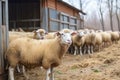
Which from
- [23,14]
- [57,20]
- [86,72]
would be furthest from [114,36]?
[86,72]

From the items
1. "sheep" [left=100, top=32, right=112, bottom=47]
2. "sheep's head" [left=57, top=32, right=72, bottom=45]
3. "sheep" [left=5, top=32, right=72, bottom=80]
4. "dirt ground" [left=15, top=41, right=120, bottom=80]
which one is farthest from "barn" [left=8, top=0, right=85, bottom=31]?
"sheep's head" [left=57, top=32, right=72, bottom=45]

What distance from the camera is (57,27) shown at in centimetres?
2109

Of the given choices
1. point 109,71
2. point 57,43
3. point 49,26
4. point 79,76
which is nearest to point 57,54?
point 57,43

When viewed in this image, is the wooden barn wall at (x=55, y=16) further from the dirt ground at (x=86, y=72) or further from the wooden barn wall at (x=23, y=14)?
the dirt ground at (x=86, y=72)

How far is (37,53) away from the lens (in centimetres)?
880

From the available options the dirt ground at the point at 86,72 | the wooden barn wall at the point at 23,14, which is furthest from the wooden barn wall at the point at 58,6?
the dirt ground at the point at 86,72

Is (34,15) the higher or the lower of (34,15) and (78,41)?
the higher

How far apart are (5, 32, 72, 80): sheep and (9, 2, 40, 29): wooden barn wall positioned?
34.8ft

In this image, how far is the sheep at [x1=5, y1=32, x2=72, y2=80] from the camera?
8.71m

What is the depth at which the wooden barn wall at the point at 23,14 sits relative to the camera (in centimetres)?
1977

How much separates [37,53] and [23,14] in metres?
11.8

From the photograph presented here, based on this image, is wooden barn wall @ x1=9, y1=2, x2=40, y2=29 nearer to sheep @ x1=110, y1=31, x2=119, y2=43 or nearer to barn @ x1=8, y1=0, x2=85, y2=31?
barn @ x1=8, y1=0, x2=85, y2=31

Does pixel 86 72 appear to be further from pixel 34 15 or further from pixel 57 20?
pixel 57 20

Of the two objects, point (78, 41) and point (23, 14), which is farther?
point (23, 14)
